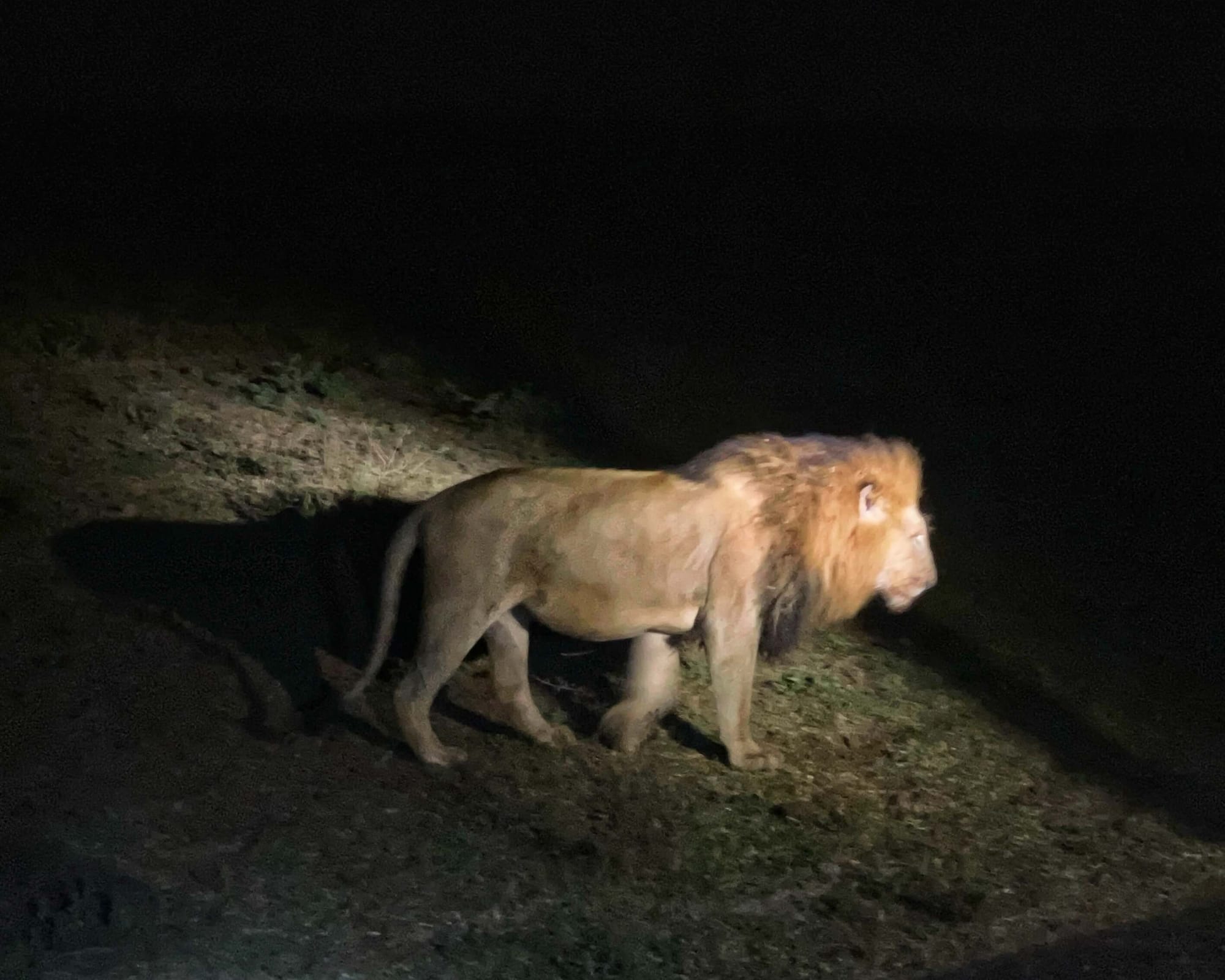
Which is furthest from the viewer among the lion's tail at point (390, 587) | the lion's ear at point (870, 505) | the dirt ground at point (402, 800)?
the lion's ear at point (870, 505)

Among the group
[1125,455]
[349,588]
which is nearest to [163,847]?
[349,588]

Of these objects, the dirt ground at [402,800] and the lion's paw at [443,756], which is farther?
the lion's paw at [443,756]

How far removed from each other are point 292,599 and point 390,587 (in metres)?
0.94

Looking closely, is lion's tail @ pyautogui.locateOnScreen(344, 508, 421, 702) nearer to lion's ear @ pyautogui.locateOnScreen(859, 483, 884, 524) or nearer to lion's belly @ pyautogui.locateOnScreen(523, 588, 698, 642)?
lion's belly @ pyautogui.locateOnScreen(523, 588, 698, 642)

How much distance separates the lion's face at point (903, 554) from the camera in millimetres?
5969

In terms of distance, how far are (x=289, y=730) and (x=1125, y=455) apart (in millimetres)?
7552

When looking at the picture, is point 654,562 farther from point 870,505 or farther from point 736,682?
point 870,505

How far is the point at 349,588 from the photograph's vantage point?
6.59m

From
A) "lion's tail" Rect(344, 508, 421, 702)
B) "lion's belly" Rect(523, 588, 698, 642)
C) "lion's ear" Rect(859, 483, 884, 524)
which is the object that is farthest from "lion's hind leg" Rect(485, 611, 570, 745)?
"lion's ear" Rect(859, 483, 884, 524)

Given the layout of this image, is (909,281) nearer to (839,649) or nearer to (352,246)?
(352,246)

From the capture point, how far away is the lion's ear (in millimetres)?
5883

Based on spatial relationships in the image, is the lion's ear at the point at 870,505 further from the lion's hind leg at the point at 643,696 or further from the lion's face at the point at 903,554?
the lion's hind leg at the point at 643,696

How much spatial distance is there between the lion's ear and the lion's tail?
5.29 ft

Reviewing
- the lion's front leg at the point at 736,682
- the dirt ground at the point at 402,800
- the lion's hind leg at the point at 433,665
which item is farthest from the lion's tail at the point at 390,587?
the lion's front leg at the point at 736,682
